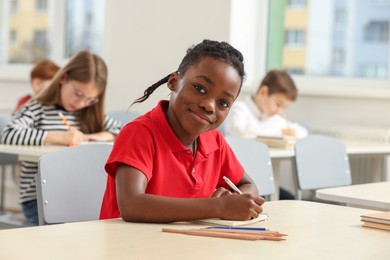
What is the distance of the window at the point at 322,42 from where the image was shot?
208 inches

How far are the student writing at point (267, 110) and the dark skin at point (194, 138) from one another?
8.92 ft

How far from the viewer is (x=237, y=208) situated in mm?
1796

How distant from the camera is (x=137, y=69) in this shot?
5.69m

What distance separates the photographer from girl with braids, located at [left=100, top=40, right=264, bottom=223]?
180 cm

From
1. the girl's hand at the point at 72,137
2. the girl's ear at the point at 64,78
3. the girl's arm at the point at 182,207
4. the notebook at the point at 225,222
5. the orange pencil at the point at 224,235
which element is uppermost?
the girl's ear at the point at 64,78

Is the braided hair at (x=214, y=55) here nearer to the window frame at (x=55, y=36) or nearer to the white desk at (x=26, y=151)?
the white desk at (x=26, y=151)

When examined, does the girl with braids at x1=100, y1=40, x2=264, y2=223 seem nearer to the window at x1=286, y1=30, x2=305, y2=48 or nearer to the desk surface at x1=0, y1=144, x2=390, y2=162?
the desk surface at x1=0, y1=144, x2=390, y2=162

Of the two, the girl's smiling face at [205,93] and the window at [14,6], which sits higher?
the window at [14,6]

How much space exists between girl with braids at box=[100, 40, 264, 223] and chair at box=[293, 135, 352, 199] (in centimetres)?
140

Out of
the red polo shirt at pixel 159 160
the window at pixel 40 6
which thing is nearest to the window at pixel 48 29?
the window at pixel 40 6

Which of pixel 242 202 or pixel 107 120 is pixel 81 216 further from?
pixel 107 120

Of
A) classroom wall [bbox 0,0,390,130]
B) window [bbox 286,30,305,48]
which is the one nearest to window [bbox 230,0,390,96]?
window [bbox 286,30,305,48]

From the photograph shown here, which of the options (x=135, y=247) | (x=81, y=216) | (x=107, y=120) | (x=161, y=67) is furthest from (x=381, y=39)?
Answer: (x=135, y=247)

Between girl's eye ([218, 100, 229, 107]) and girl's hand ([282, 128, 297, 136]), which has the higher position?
girl's eye ([218, 100, 229, 107])
